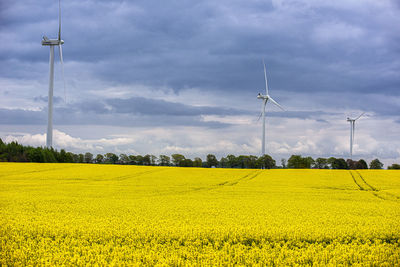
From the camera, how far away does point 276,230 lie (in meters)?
16.7

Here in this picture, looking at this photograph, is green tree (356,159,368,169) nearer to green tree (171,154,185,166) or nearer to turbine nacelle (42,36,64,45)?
green tree (171,154,185,166)

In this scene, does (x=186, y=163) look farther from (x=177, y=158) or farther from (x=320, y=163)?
(x=320, y=163)

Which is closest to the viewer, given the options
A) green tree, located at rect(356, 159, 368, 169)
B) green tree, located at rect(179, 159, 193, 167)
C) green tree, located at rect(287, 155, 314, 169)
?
green tree, located at rect(287, 155, 314, 169)

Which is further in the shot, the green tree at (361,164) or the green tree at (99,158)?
the green tree at (99,158)

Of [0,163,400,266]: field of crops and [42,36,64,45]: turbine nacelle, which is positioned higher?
[42,36,64,45]: turbine nacelle

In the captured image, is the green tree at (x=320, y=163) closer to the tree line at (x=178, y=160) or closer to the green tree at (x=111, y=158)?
the tree line at (x=178, y=160)

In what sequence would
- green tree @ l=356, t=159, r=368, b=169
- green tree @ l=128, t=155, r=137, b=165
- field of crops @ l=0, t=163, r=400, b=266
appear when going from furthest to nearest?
1. green tree @ l=128, t=155, r=137, b=165
2. green tree @ l=356, t=159, r=368, b=169
3. field of crops @ l=0, t=163, r=400, b=266

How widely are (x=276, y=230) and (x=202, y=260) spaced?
497cm

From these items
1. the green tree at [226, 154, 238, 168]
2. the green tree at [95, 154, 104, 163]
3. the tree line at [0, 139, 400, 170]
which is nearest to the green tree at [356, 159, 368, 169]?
the tree line at [0, 139, 400, 170]

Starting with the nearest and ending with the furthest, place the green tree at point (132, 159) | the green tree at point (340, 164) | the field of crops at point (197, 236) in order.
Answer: the field of crops at point (197, 236)
the green tree at point (340, 164)
the green tree at point (132, 159)

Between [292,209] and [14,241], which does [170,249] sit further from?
[292,209]

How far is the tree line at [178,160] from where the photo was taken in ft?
357

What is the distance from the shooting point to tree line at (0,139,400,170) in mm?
108750

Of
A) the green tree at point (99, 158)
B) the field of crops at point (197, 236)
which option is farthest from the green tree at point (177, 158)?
the field of crops at point (197, 236)
